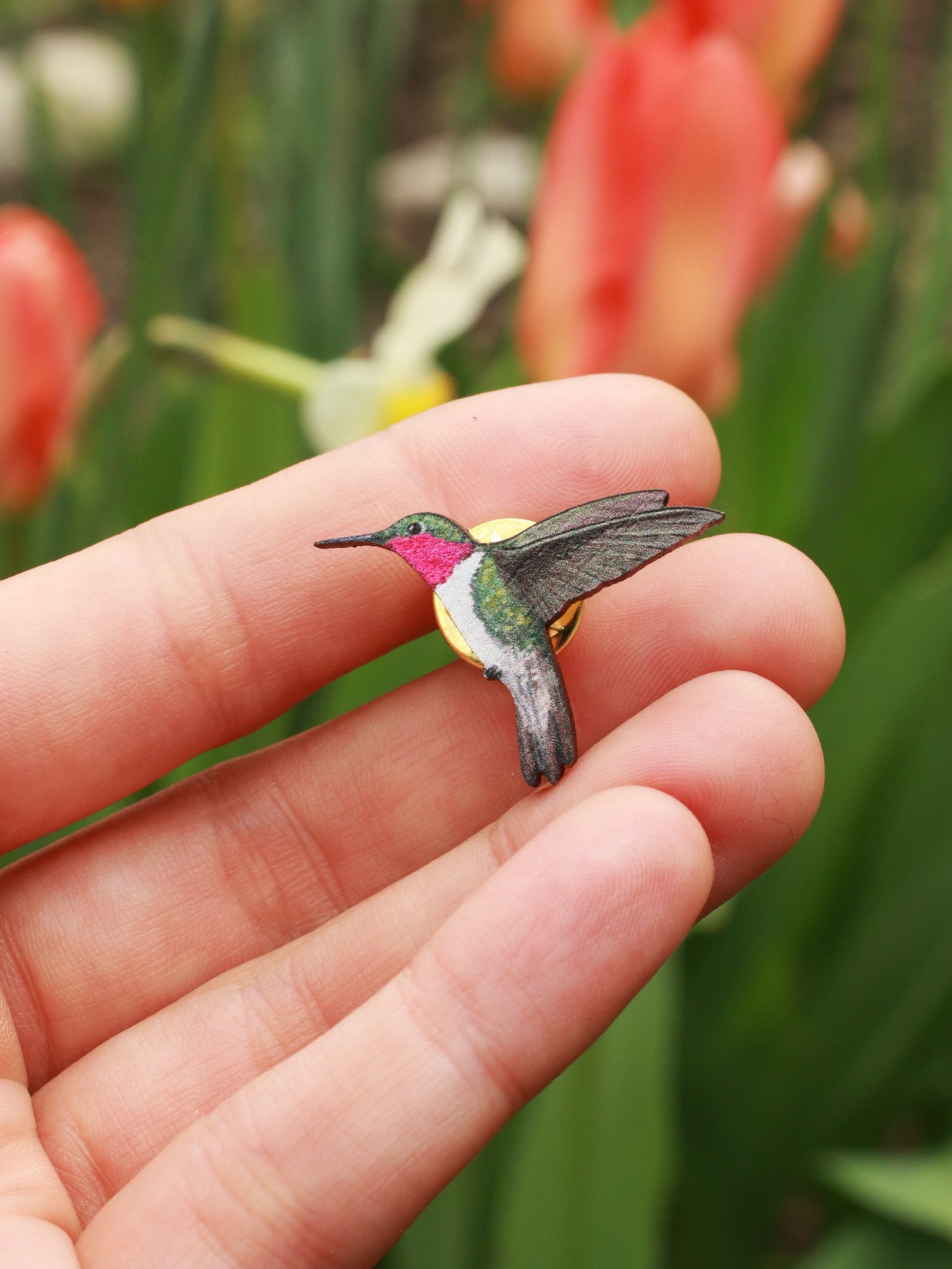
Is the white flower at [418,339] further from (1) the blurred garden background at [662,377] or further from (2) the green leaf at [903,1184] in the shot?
(2) the green leaf at [903,1184]

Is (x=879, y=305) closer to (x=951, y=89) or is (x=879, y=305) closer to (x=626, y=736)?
(x=951, y=89)

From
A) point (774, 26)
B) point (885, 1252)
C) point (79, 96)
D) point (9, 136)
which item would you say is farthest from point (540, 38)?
point (9, 136)

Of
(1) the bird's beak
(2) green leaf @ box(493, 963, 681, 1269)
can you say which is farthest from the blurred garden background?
(1) the bird's beak

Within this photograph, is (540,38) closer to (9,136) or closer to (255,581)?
(255,581)

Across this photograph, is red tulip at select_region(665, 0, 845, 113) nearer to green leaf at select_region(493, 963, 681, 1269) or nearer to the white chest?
the white chest

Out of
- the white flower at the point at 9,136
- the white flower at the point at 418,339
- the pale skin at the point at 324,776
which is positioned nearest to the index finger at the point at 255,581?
the pale skin at the point at 324,776

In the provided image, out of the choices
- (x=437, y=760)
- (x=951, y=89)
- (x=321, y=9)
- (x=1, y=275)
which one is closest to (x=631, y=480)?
(x=437, y=760)
